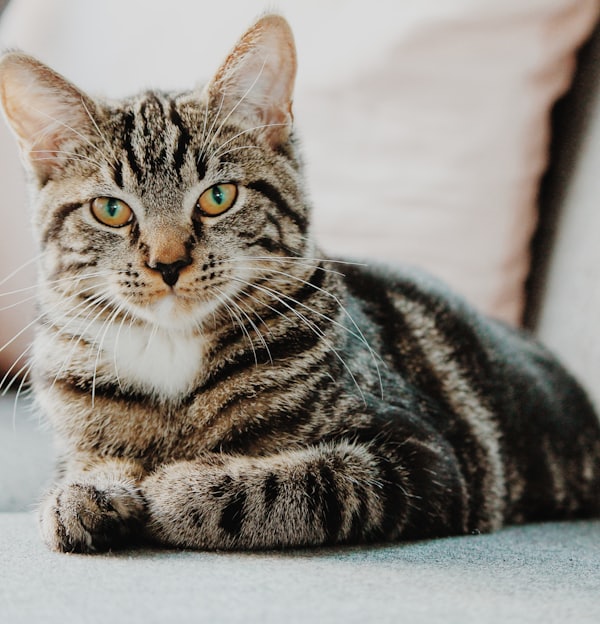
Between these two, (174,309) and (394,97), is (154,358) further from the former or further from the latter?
(394,97)

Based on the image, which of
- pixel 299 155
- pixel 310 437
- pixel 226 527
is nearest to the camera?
pixel 226 527

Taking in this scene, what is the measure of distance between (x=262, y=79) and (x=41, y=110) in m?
0.30

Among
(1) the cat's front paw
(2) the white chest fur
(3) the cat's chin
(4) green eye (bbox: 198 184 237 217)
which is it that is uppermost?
(4) green eye (bbox: 198 184 237 217)

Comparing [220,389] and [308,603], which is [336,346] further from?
[308,603]

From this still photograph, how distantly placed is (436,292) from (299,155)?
0.41 metres

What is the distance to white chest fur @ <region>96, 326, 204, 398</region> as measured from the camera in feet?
3.30

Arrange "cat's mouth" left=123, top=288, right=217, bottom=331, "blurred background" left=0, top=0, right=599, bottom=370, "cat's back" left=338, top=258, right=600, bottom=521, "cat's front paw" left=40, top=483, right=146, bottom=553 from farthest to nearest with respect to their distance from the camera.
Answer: "blurred background" left=0, top=0, right=599, bottom=370, "cat's back" left=338, top=258, right=600, bottom=521, "cat's mouth" left=123, top=288, right=217, bottom=331, "cat's front paw" left=40, top=483, right=146, bottom=553

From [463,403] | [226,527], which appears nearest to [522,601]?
[226,527]

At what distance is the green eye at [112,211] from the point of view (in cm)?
97

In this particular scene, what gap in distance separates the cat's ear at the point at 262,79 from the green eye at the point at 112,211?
7.8 inches

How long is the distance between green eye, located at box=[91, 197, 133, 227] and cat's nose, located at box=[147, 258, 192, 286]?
3.4 inches

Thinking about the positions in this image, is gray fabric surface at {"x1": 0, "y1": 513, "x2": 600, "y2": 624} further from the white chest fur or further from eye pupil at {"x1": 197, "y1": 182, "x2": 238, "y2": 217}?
eye pupil at {"x1": 197, "y1": 182, "x2": 238, "y2": 217}

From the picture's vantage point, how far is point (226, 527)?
33.2 inches

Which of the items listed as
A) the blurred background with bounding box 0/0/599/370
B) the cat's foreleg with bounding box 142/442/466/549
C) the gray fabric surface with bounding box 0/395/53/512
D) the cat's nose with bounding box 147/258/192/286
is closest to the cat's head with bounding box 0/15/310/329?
the cat's nose with bounding box 147/258/192/286
